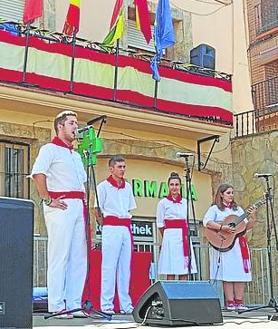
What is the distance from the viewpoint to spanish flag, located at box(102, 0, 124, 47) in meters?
11.4

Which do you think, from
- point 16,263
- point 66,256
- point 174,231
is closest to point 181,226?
point 174,231

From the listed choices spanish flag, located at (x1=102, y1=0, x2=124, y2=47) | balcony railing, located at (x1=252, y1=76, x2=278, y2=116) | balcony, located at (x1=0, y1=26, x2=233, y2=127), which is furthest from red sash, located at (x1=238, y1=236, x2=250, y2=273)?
balcony railing, located at (x1=252, y1=76, x2=278, y2=116)

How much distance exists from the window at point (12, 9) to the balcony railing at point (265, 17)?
40.7ft

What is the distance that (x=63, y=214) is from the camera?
19.5ft

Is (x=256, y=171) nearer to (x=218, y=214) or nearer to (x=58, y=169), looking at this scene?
(x=218, y=214)

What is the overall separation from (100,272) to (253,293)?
6122mm

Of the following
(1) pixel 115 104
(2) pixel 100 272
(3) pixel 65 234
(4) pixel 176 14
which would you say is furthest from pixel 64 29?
(3) pixel 65 234

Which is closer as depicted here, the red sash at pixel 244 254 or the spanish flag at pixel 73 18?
the red sash at pixel 244 254

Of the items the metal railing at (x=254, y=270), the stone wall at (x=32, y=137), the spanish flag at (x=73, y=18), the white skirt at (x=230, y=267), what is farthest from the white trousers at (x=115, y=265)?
the spanish flag at (x=73, y=18)

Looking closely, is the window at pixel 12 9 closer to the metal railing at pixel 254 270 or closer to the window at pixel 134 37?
the window at pixel 134 37

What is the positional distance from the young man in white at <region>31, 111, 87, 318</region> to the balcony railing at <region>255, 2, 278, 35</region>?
17414mm

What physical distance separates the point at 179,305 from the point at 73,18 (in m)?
7.44

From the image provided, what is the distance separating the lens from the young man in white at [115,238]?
699 cm

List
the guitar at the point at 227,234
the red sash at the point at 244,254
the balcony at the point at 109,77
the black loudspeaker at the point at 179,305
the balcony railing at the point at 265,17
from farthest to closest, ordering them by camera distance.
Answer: the balcony railing at the point at 265,17 → the balcony at the point at 109,77 → the red sash at the point at 244,254 → the guitar at the point at 227,234 → the black loudspeaker at the point at 179,305
